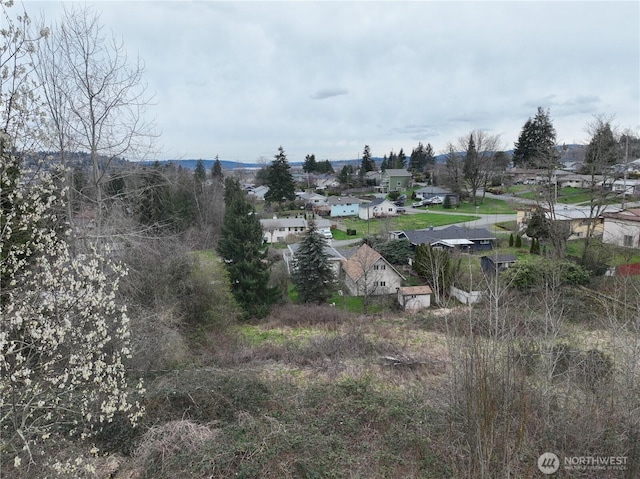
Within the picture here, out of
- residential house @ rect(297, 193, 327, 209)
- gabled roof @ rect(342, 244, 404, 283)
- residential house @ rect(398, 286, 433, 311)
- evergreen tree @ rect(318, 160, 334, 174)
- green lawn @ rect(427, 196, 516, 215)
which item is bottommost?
residential house @ rect(398, 286, 433, 311)

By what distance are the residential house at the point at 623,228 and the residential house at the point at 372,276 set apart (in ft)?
44.1

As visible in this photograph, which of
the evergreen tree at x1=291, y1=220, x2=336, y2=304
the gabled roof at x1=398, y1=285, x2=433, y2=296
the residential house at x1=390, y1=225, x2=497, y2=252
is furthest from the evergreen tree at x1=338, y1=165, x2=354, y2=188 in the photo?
the gabled roof at x1=398, y1=285, x2=433, y2=296

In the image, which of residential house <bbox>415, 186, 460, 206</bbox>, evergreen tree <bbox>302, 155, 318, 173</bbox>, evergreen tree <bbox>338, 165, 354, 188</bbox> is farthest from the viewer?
evergreen tree <bbox>302, 155, 318, 173</bbox>

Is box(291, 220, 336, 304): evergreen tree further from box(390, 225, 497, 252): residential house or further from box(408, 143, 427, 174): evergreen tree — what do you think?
box(408, 143, 427, 174): evergreen tree

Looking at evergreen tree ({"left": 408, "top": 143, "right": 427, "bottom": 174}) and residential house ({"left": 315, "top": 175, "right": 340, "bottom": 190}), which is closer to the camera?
residential house ({"left": 315, "top": 175, "right": 340, "bottom": 190})

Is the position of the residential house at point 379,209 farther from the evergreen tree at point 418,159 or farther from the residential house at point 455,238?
the evergreen tree at point 418,159

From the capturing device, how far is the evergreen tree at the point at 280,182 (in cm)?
4417

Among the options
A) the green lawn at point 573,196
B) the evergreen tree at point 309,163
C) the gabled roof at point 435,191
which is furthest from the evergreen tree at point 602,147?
the evergreen tree at point 309,163

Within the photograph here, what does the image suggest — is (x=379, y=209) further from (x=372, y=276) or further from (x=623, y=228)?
(x=372, y=276)

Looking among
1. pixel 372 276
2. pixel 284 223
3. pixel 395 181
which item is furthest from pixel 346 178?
pixel 372 276

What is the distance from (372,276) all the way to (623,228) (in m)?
16.3

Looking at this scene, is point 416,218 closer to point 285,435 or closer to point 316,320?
point 316,320

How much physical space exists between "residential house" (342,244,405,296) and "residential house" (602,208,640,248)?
44.1 feet

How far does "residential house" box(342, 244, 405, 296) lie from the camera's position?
66.0 ft
